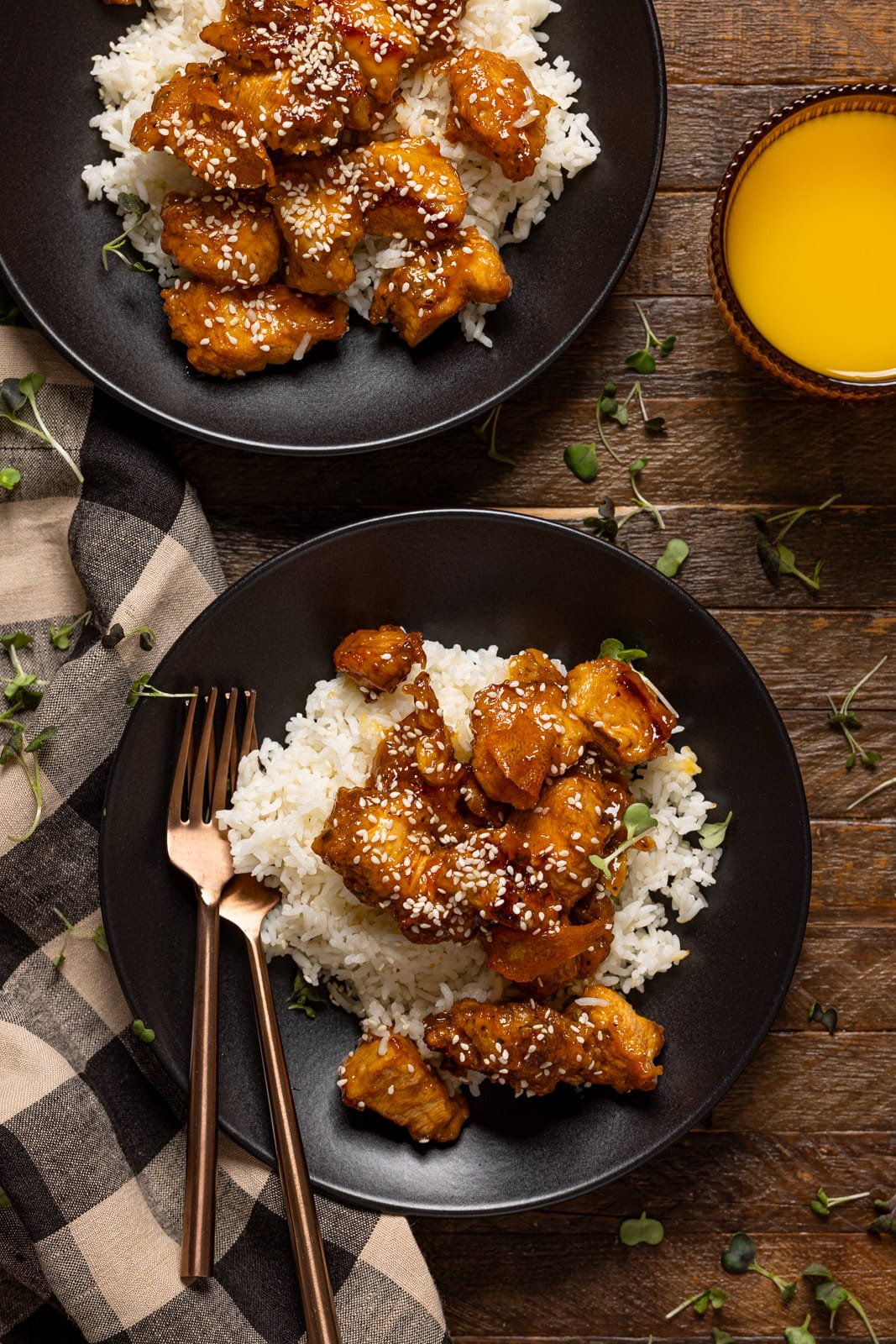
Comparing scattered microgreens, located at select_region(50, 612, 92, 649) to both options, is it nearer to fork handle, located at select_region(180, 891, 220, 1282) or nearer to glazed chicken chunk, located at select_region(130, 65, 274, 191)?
fork handle, located at select_region(180, 891, 220, 1282)

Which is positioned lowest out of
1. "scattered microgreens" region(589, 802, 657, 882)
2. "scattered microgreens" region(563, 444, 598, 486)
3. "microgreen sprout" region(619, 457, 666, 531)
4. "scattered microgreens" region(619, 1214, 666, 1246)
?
"scattered microgreens" region(619, 1214, 666, 1246)

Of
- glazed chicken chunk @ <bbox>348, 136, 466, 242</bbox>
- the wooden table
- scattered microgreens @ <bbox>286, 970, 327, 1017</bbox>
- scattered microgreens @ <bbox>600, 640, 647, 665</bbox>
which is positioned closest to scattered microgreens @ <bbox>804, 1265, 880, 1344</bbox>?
the wooden table

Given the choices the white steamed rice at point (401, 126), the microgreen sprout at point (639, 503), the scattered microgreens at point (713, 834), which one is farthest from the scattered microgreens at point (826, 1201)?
the white steamed rice at point (401, 126)

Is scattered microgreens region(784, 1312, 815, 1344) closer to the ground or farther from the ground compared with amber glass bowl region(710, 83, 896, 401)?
closer to the ground

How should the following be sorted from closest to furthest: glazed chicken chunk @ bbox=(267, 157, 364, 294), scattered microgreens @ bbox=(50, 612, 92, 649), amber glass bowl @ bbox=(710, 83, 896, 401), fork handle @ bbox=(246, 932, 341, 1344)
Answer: fork handle @ bbox=(246, 932, 341, 1344), glazed chicken chunk @ bbox=(267, 157, 364, 294), amber glass bowl @ bbox=(710, 83, 896, 401), scattered microgreens @ bbox=(50, 612, 92, 649)

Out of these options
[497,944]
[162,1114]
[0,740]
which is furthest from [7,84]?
[162,1114]

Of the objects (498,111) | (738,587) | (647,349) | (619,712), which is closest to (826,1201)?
(619,712)
